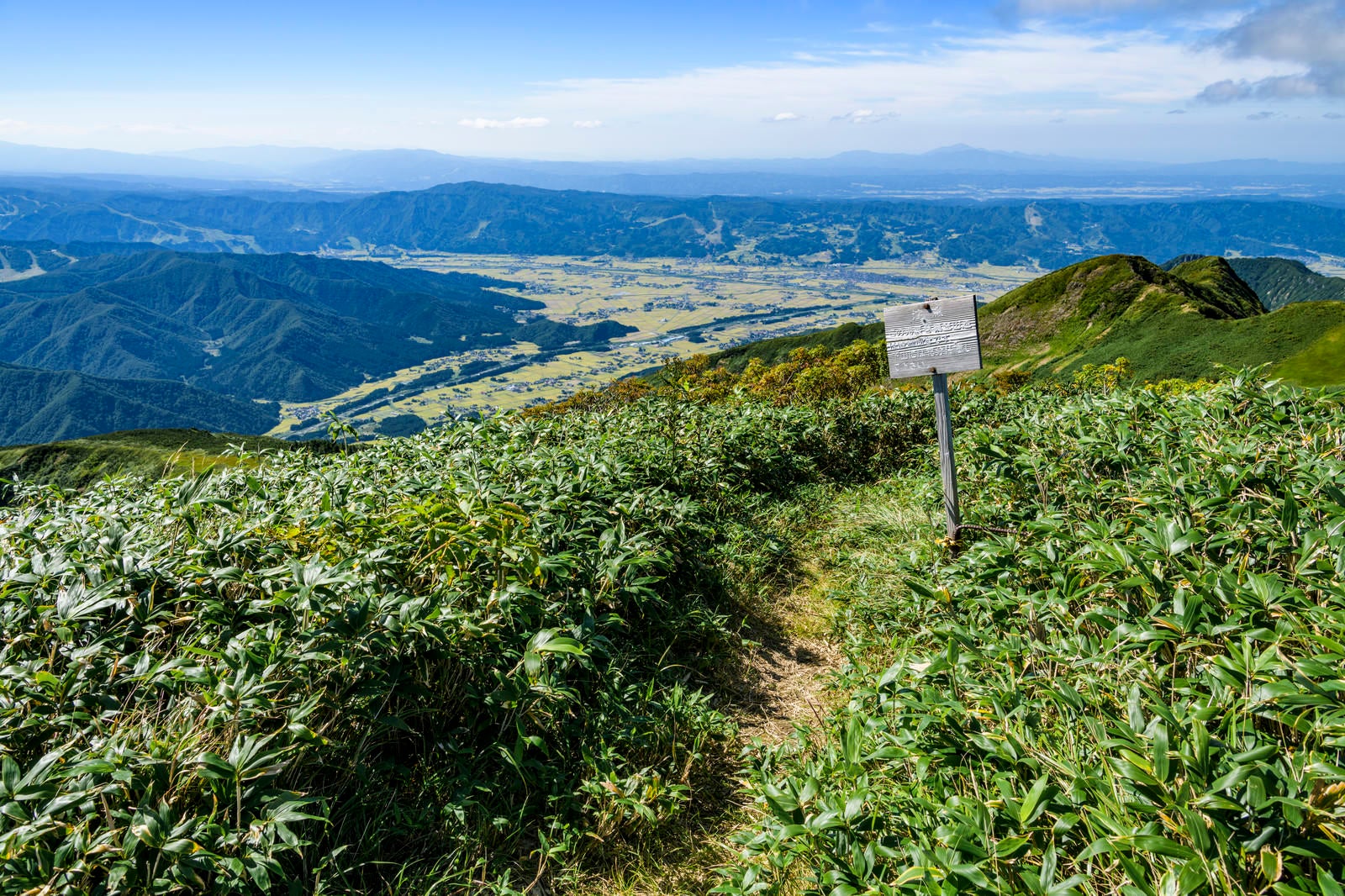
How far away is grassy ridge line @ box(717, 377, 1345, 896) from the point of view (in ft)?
6.57

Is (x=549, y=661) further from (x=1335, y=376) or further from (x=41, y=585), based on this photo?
(x=1335, y=376)

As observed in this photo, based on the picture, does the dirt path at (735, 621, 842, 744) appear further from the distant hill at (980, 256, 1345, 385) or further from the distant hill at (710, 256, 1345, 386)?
the distant hill at (710, 256, 1345, 386)

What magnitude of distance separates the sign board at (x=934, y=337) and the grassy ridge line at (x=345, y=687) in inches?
91.6

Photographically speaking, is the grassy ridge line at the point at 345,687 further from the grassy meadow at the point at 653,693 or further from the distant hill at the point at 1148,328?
the distant hill at the point at 1148,328

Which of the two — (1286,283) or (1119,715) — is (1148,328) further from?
(1286,283)

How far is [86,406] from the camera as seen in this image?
13188 centimetres

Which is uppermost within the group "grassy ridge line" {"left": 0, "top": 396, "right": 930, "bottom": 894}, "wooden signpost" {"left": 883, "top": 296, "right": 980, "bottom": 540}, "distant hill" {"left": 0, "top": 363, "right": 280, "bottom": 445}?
"wooden signpost" {"left": 883, "top": 296, "right": 980, "bottom": 540}

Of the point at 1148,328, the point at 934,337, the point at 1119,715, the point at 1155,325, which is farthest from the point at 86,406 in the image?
the point at 1119,715

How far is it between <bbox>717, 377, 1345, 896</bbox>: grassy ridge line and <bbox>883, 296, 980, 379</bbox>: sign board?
123 cm

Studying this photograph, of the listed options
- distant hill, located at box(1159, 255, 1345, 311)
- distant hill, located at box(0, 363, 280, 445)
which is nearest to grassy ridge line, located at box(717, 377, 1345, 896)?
distant hill, located at box(1159, 255, 1345, 311)

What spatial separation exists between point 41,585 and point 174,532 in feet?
1.97

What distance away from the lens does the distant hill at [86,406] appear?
12475 centimetres

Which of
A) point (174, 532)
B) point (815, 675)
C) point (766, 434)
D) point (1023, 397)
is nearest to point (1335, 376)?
point (1023, 397)

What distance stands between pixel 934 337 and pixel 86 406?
170 metres
